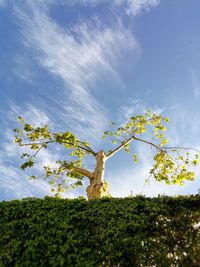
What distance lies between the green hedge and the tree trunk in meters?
6.06

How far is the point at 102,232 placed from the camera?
7594mm

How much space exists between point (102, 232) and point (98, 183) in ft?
24.7

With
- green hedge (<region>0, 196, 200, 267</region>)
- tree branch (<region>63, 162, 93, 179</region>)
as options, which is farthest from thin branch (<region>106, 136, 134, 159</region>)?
green hedge (<region>0, 196, 200, 267</region>)

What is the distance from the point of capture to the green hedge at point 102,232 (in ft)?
22.9

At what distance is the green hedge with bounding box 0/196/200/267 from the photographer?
6988 mm

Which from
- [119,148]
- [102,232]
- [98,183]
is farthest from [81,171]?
[102,232]

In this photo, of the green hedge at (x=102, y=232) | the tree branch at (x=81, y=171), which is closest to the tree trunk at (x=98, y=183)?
the tree branch at (x=81, y=171)

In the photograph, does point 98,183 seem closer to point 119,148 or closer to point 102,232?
point 119,148

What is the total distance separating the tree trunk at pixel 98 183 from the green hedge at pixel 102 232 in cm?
606

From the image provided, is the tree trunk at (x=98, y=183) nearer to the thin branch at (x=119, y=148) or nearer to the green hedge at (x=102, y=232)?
the thin branch at (x=119, y=148)

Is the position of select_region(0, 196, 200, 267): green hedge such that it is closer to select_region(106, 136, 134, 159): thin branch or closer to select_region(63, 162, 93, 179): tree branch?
select_region(63, 162, 93, 179): tree branch

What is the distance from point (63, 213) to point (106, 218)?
4.09 feet

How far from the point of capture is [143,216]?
24.8ft

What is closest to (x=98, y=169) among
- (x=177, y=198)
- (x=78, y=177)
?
(x=78, y=177)
